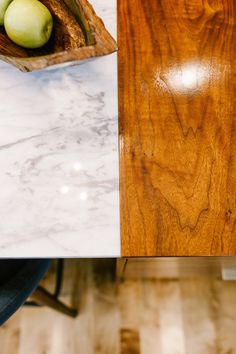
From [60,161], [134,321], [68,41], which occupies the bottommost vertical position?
[134,321]

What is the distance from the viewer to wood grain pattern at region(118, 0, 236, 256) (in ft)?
1.76

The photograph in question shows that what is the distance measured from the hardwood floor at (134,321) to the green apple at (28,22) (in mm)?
745

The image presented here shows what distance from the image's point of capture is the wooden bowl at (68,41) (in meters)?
0.48

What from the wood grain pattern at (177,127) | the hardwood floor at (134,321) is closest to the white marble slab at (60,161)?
the wood grain pattern at (177,127)

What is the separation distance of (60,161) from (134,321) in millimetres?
652

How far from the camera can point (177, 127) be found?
1.91ft

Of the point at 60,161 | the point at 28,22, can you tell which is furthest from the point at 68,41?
the point at 60,161

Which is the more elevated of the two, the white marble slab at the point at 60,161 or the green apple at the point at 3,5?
the green apple at the point at 3,5

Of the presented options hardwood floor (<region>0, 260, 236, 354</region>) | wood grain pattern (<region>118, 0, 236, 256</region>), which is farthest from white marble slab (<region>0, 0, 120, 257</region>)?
hardwood floor (<region>0, 260, 236, 354</region>)

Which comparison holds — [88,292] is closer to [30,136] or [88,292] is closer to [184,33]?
[30,136]

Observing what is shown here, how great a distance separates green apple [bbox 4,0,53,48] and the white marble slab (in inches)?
3.0

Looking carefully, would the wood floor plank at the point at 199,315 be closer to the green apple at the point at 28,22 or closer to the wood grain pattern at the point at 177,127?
the wood grain pattern at the point at 177,127

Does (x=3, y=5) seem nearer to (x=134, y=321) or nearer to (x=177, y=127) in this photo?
(x=177, y=127)

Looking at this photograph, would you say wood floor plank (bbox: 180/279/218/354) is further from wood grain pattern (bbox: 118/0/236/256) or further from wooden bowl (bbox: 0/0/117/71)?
wooden bowl (bbox: 0/0/117/71)
